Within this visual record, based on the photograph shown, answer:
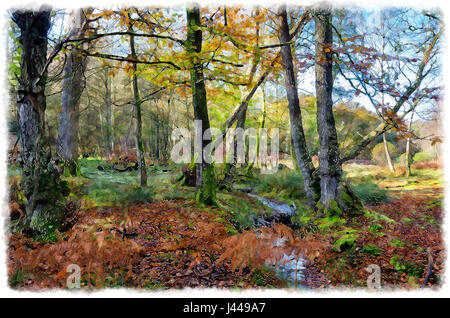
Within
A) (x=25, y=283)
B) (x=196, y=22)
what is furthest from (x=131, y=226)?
(x=196, y=22)

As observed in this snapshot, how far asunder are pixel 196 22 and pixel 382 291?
23.9 ft

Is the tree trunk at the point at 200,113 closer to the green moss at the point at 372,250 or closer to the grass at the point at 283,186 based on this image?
the green moss at the point at 372,250

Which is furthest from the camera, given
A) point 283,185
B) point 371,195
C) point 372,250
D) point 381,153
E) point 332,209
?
point 381,153

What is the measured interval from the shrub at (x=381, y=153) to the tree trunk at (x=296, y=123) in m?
12.1

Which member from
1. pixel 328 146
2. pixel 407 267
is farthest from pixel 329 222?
pixel 407 267

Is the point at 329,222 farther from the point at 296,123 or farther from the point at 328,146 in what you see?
the point at 296,123

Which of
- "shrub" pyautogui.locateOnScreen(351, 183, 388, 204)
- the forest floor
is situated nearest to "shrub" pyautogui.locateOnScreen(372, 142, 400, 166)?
"shrub" pyautogui.locateOnScreen(351, 183, 388, 204)

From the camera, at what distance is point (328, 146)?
6.63 meters

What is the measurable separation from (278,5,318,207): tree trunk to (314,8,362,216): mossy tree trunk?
47 cm

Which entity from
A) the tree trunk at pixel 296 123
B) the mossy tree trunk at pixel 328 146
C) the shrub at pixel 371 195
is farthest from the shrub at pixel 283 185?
the mossy tree trunk at pixel 328 146

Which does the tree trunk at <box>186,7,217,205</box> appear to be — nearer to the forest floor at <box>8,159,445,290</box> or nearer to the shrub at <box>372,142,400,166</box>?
the forest floor at <box>8,159,445,290</box>

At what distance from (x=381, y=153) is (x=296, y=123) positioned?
41.1ft
